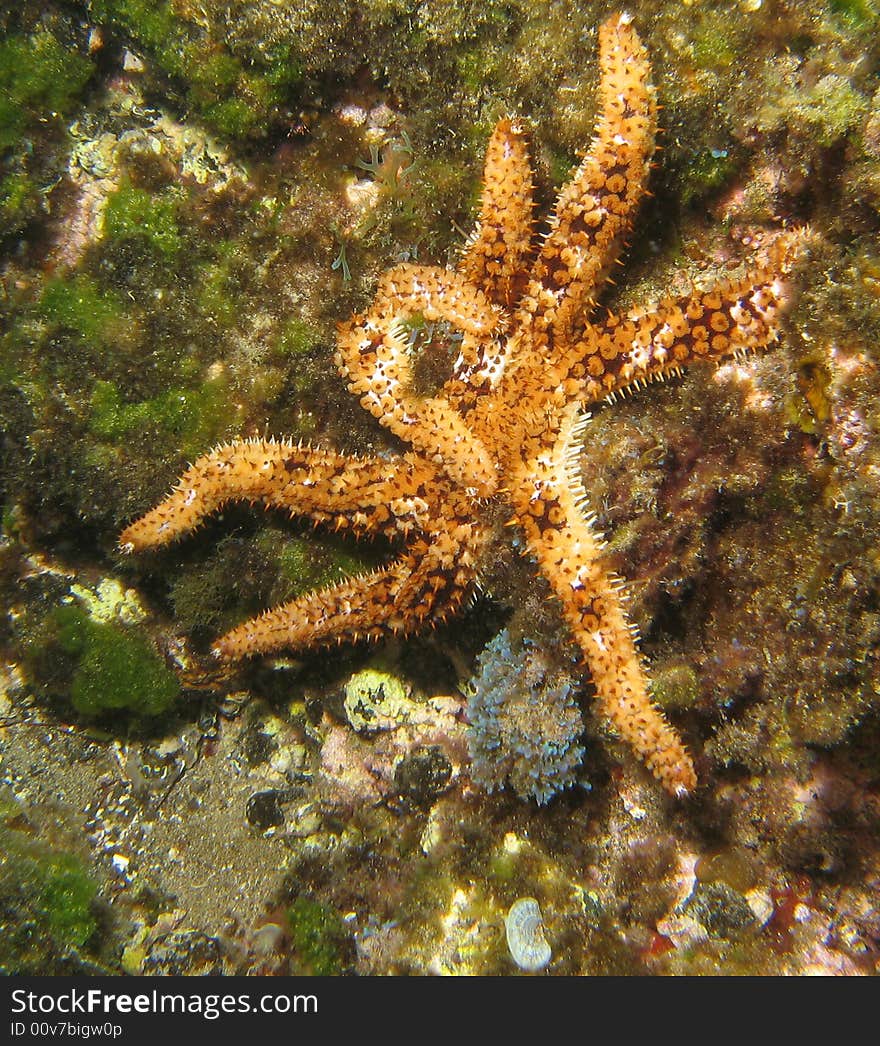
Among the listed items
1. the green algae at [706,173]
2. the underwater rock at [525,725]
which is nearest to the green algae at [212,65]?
the green algae at [706,173]

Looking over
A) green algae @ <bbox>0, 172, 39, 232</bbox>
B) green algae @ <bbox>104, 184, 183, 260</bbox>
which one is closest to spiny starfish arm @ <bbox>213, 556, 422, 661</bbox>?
green algae @ <bbox>104, 184, 183, 260</bbox>

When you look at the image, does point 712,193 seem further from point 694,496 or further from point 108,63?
point 108,63

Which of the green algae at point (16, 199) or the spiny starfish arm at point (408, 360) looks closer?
the spiny starfish arm at point (408, 360)

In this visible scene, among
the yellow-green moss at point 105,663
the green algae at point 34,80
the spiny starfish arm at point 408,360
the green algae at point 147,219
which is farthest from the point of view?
the yellow-green moss at point 105,663

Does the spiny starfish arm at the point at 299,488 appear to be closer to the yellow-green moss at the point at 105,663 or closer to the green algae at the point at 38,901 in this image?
the yellow-green moss at the point at 105,663

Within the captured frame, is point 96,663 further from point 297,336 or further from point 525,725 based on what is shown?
point 525,725

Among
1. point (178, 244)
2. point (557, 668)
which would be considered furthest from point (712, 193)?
point (178, 244)

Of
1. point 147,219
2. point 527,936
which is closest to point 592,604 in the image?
point 527,936
